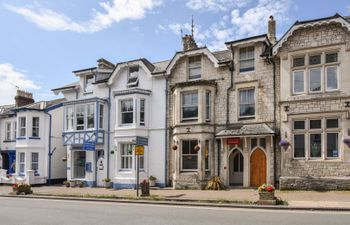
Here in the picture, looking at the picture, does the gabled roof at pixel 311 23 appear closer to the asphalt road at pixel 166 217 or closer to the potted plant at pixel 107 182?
the asphalt road at pixel 166 217

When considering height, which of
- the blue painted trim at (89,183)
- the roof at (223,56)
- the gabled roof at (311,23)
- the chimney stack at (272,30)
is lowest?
the blue painted trim at (89,183)

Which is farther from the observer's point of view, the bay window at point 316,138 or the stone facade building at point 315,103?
the bay window at point 316,138

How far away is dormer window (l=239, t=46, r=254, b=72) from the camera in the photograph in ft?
75.4

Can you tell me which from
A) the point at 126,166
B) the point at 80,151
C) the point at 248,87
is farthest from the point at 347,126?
the point at 80,151

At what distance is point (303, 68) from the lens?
20.9 metres

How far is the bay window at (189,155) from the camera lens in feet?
77.6

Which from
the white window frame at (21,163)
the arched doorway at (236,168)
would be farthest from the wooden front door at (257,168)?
the white window frame at (21,163)

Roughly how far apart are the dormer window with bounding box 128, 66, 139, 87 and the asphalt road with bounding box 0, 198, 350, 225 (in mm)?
13306

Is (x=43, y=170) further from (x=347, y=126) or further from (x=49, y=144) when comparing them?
(x=347, y=126)

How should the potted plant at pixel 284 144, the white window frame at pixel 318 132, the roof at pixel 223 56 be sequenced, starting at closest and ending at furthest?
1. the white window frame at pixel 318 132
2. the potted plant at pixel 284 144
3. the roof at pixel 223 56

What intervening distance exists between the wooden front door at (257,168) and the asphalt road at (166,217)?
7.76 meters

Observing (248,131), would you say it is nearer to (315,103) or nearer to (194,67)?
(315,103)

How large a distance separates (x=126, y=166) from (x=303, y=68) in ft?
44.8

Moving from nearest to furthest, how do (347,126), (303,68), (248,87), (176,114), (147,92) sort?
(347,126)
(303,68)
(248,87)
(176,114)
(147,92)
